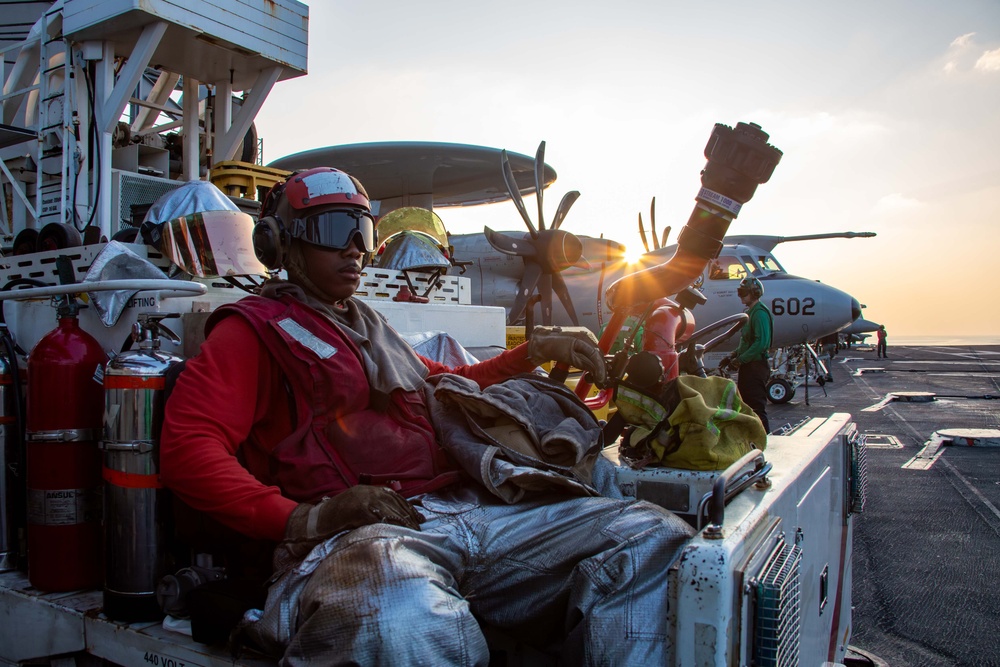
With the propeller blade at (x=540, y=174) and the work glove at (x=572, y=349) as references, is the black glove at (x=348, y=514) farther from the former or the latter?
the propeller blade at (x=540, y=174)

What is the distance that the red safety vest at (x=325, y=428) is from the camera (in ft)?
5.96

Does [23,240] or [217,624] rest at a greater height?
[23,240]

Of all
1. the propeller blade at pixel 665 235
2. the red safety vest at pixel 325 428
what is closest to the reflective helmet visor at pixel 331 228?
the red safety vest at pixel 325 428

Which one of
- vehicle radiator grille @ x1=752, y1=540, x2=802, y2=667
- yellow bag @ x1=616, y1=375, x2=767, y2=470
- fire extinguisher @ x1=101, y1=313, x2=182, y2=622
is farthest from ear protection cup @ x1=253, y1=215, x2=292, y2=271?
vehicle radiator grille @ x1=752, y1=540, x2=802, y2=667

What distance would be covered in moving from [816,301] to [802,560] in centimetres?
1445

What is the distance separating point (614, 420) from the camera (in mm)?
2508

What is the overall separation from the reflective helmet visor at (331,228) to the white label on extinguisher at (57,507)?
0.93 meters

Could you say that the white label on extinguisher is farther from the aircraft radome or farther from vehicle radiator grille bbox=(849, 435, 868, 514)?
the aircraft radome

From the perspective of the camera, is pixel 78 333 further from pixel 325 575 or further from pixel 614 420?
pixel 614 420

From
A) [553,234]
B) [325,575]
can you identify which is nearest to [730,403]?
[325,575]

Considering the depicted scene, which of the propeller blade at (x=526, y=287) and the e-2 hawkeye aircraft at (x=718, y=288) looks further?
the e-2 hawkeye aircraft at (x=718, y=288)

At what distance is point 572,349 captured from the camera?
2.23 metres

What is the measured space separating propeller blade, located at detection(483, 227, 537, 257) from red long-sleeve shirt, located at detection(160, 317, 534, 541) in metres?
10.4

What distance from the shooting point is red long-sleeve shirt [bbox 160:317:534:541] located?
1.60 metres
